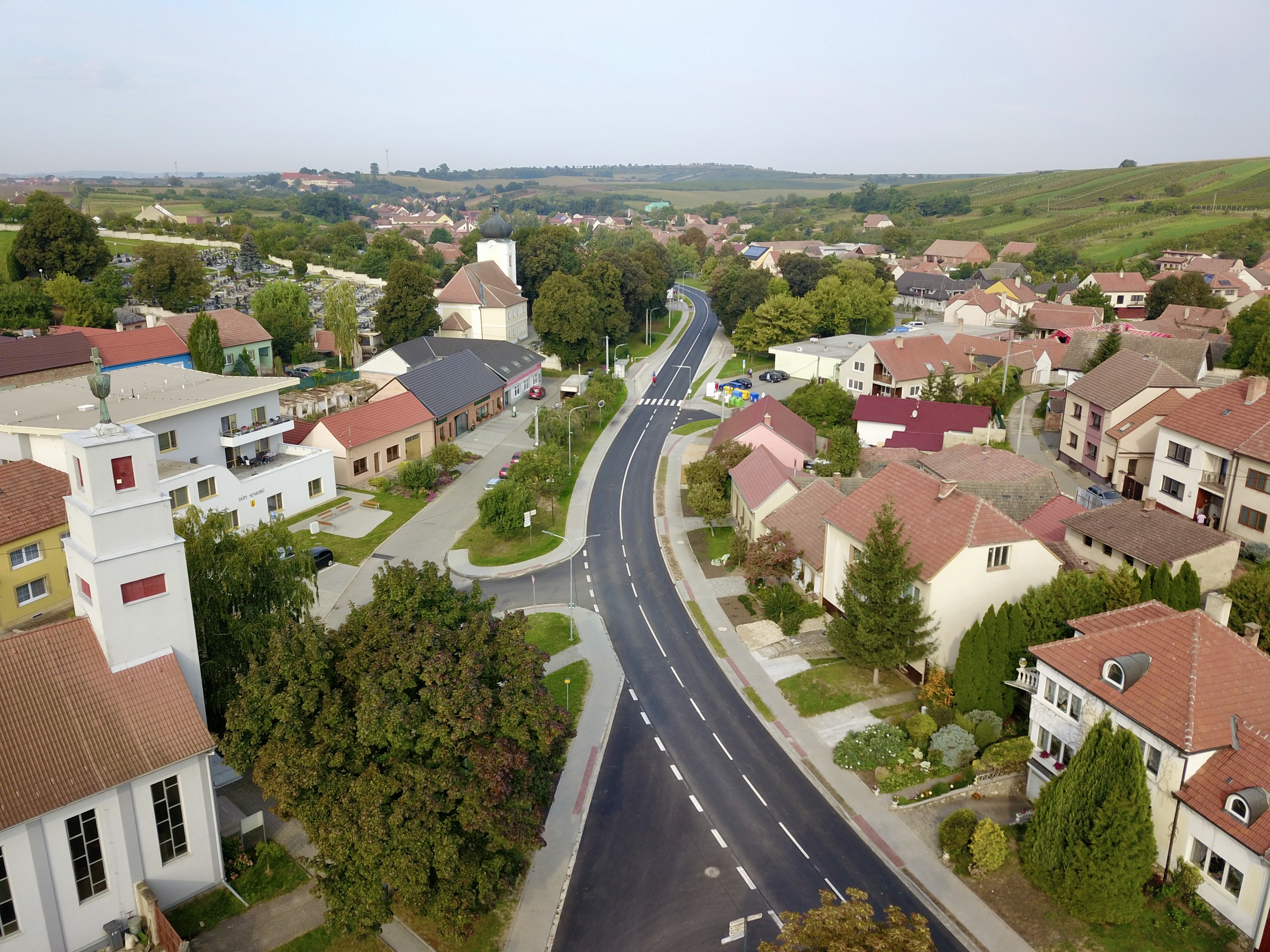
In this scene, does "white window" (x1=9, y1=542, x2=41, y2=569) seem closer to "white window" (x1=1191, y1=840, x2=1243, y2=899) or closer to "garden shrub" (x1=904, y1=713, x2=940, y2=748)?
"garden shrub" (x1=904, y1=713, x2=940, y2=748)

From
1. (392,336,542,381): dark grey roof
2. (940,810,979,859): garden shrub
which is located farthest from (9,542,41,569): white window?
(392,336,542,381): dark grey roof

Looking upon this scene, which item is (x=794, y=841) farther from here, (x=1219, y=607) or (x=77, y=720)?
(x=77, y=720)

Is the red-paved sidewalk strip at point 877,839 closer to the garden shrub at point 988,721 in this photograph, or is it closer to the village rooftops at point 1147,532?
the garden shrub at point 988,721

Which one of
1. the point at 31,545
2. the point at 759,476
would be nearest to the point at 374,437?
the point at 31,545

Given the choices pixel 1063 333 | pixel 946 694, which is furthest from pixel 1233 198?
pixel 946 694

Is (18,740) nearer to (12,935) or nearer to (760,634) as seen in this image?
(12,935)

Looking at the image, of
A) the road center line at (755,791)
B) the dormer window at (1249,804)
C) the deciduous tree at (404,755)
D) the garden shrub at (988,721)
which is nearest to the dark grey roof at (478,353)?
the road center line at (755,791)
